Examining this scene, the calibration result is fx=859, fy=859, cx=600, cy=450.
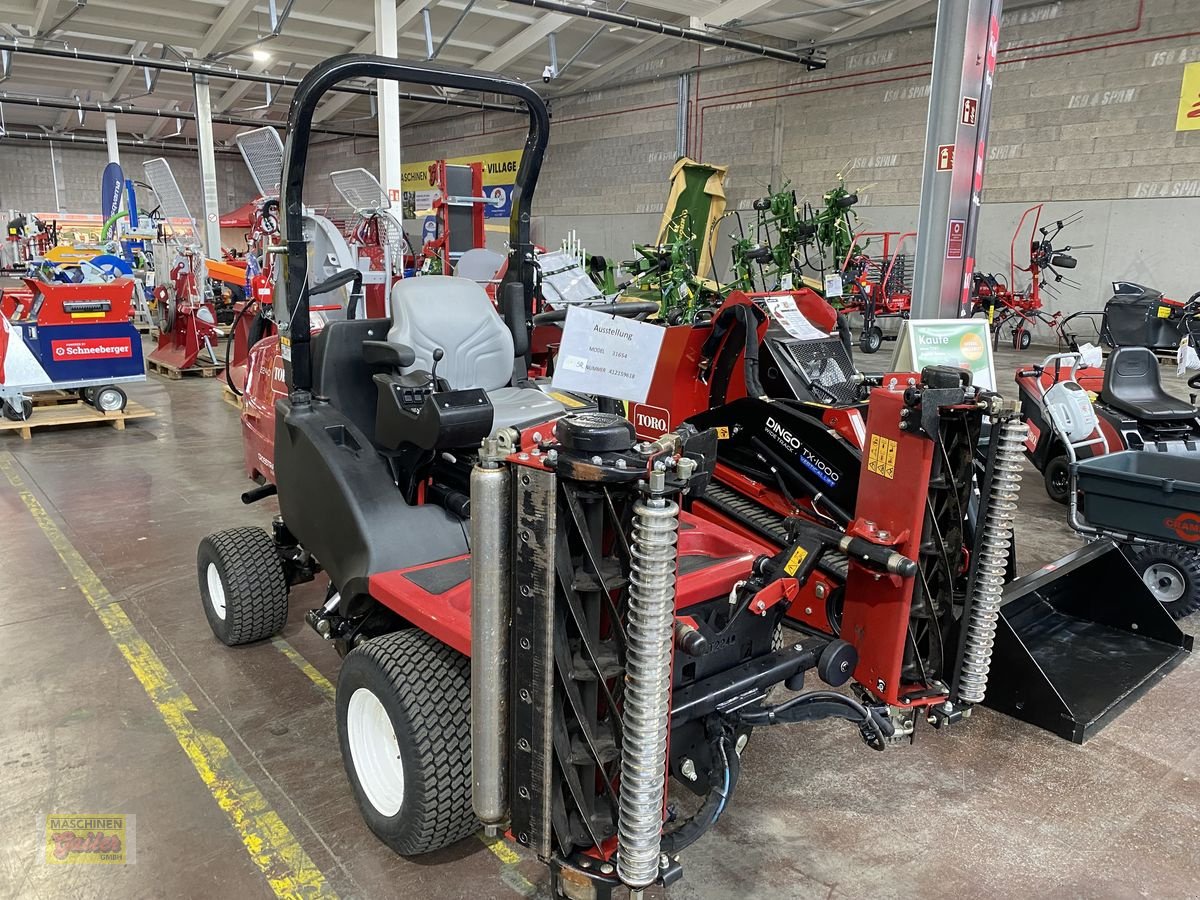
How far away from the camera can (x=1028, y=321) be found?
11305 mm

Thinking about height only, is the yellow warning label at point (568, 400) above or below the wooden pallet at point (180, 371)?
above

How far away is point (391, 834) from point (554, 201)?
1658 cm

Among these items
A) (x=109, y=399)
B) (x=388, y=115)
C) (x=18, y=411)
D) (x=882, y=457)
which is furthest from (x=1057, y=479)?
(x=388, y=115)

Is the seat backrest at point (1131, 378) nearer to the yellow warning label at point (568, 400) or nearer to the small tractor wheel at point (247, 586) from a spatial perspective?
the yellow warning label at point (568, 400)

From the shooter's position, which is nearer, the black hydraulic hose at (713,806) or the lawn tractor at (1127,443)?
the black hydraulic hose at (713,806)

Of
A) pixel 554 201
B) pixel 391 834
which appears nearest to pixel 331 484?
pixel 391 834

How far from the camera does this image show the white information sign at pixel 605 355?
200cm

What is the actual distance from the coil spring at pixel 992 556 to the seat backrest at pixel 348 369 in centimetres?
188

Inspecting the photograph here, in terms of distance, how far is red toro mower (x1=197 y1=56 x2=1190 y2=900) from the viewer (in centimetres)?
155

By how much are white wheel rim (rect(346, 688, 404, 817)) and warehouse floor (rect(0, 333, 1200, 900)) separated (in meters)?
0.13

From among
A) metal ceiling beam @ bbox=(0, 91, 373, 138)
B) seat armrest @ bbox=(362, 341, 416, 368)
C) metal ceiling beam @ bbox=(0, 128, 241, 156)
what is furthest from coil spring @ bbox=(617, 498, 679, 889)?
metal ceiling beam @ bbox=(0, 128, 241, 156)

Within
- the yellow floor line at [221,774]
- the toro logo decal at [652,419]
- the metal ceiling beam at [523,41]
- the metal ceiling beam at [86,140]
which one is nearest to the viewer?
the yellow floor line at [221,774]

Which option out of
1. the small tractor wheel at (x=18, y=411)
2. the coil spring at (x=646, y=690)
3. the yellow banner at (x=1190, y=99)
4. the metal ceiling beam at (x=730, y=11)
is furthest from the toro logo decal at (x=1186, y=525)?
the metal ceiling beam at (x=730, y=11)

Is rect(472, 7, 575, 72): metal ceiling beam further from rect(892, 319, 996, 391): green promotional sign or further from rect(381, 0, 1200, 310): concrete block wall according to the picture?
rect(892, 319, 996, 391): green promotional sign
